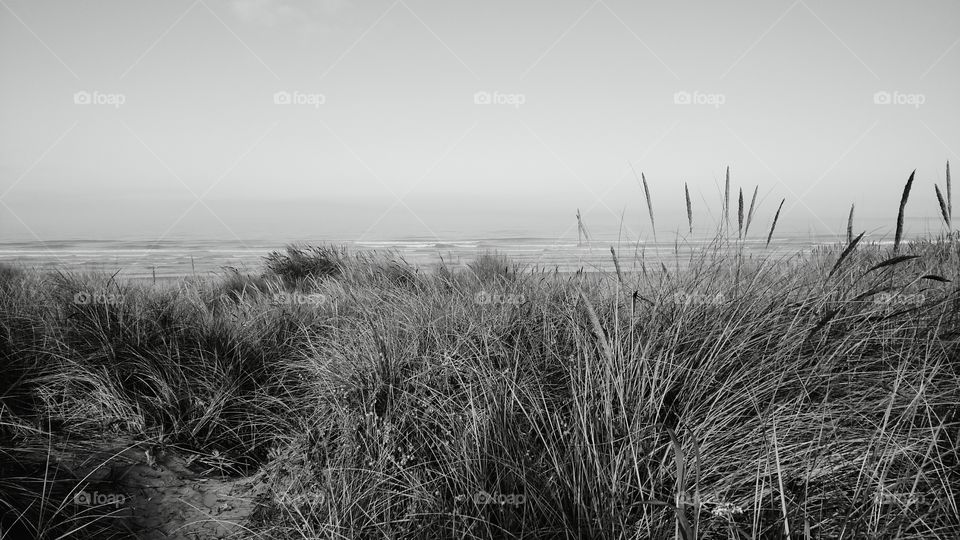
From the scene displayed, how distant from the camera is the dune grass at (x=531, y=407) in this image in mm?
1825

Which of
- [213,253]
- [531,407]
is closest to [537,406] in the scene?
[531,407]

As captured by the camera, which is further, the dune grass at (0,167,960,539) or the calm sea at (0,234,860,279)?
the calm sea at (0,234,860,279)

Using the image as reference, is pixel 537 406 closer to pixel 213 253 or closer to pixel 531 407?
pixel 531 407

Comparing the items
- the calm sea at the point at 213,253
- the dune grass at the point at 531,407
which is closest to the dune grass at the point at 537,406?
the dune grass at the point at 531,407

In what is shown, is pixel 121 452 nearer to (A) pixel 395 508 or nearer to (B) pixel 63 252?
(A) pixel 395 508

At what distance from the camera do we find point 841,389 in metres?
2.45

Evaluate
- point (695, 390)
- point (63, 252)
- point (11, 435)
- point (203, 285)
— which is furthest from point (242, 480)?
point (63, 252)

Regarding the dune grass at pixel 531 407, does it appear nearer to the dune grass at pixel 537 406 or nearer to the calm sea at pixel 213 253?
the dune grass at pixel 537 406

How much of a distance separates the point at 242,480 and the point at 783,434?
278 centimetres

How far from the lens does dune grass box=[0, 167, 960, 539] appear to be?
1.83 metres

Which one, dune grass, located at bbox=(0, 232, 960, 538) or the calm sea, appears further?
the calm sea

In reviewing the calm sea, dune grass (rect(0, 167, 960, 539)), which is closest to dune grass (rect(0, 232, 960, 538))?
dune grass (rect(0, 167, 960, 539))

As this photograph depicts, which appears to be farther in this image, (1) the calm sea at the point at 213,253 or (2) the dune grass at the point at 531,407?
(1) the calm sea at the point at 213,253

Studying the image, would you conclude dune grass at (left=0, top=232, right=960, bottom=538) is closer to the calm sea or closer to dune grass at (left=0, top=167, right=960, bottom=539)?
dune grass at (left=0, top=167, right=960, bottom=539)
